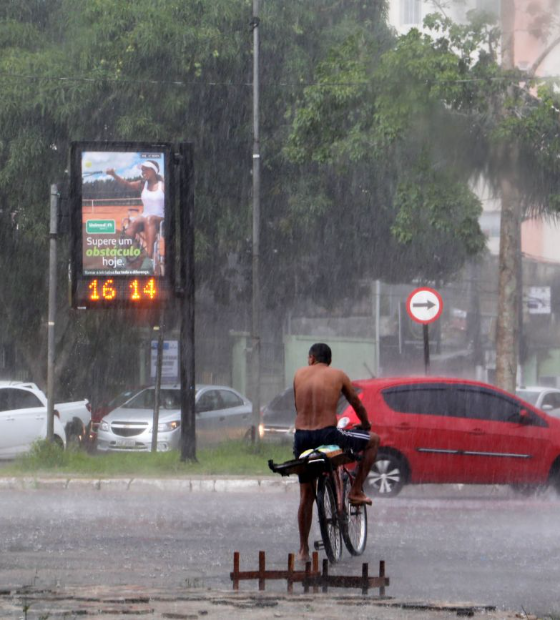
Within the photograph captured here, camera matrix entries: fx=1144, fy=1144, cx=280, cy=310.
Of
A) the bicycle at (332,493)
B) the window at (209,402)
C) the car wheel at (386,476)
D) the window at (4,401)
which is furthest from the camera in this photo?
the window at (209,402)

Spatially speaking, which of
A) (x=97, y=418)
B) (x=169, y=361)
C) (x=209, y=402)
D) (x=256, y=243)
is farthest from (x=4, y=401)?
(x=256, y=243)

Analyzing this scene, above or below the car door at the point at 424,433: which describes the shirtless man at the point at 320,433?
above

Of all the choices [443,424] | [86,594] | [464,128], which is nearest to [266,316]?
[464,128]

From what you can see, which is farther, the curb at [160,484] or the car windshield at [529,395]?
the car windshield at [529,395]

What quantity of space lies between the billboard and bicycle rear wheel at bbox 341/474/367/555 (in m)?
7.86

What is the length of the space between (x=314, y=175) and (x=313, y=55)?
279 cm

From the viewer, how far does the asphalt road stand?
7.05 m

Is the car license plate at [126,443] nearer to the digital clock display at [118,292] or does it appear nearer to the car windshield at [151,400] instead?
the car windshield at [151,400]

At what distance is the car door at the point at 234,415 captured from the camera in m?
23.0

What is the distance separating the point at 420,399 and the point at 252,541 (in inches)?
190

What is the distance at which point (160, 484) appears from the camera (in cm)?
1420

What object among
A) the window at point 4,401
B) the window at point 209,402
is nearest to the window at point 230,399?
the window at point 209,402

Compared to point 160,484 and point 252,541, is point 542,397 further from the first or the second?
point 252,541

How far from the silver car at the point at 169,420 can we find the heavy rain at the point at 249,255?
0.06m
